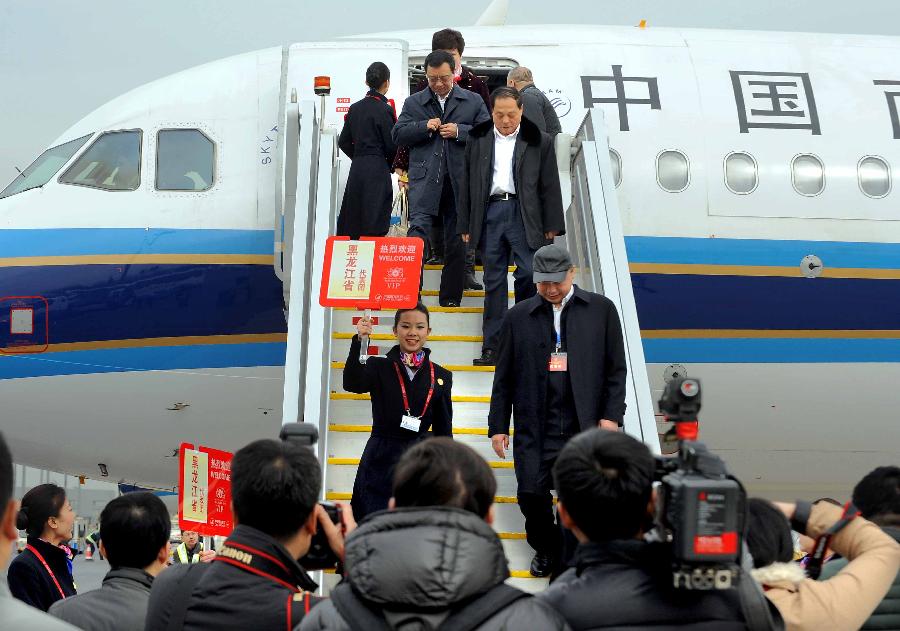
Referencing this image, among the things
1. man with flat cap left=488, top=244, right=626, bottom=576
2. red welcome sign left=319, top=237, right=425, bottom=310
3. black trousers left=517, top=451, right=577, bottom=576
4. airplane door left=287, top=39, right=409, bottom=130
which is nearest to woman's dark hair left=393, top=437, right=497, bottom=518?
black trousers left=517, top=451, right=577, bottom=576

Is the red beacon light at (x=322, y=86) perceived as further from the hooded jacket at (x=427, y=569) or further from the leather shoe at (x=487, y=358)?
the hooded jacket at (x=427, y=569)

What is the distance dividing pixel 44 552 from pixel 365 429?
220 cm

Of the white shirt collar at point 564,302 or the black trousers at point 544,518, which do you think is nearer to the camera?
the black trousers at point 544,518

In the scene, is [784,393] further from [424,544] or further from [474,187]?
[424,544]

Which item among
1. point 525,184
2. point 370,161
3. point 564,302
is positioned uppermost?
point 370,161

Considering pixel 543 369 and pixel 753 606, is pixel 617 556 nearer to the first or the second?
pixel 753 606

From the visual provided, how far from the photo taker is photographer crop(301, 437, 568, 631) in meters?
2.66

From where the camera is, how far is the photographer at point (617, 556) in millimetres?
2875

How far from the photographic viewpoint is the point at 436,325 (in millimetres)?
8516

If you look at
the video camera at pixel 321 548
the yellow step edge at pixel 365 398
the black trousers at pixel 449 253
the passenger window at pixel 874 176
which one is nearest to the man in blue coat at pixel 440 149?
the black trousers at pixel 449 253

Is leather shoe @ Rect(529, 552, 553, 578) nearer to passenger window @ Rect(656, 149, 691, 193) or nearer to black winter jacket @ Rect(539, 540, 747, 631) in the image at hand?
black winter jacket @ Rect(539, 540, 747, 631)

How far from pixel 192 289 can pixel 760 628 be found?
25.0ft

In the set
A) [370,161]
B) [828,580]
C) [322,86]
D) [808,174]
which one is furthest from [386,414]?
[808,174]

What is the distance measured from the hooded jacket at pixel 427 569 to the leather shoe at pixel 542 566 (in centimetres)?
375
